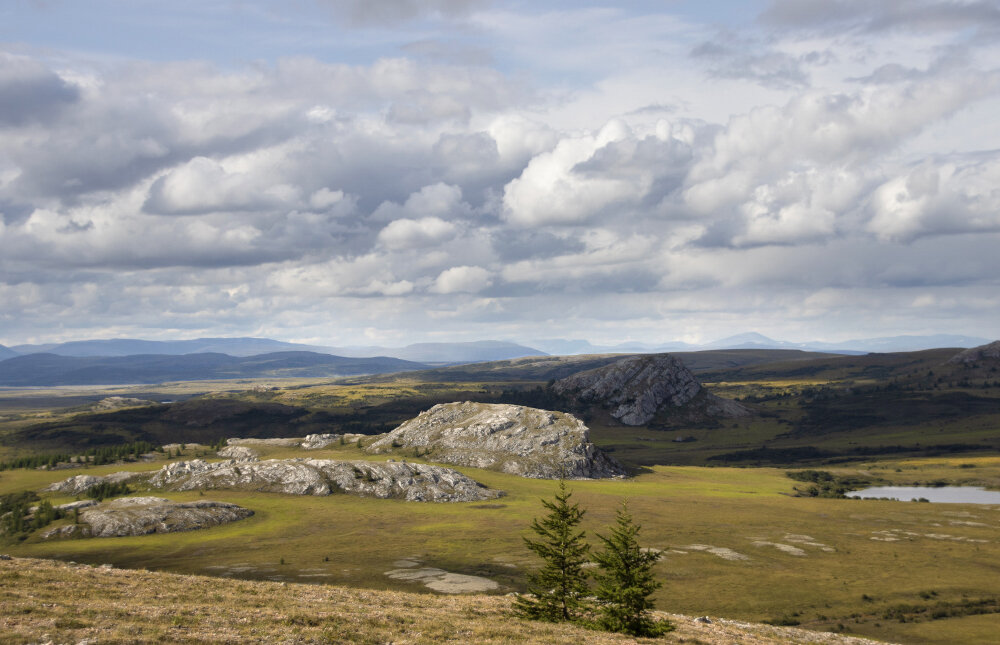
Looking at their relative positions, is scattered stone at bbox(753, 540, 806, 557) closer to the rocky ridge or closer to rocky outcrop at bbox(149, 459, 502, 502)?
the rocky ridge

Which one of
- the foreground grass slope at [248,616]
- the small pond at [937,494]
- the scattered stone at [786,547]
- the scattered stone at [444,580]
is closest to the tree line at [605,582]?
the foreground grass slope at [248,616]

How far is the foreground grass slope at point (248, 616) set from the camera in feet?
116

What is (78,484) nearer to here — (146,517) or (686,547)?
(146,517)

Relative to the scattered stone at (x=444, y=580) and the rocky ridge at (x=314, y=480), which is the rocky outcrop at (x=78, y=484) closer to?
the rocky ridge at (x=314, y=480)

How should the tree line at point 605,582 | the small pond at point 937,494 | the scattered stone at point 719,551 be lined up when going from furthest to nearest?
the small pond at point 937,494, the scattered stone at point 719,551, the tree line at point 605,582

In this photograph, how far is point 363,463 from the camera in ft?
551

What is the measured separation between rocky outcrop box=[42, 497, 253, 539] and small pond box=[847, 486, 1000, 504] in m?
165

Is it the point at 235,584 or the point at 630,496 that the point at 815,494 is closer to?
the point at 630,496

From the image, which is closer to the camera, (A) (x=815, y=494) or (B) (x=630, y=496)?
(B) (x=630, y=496)

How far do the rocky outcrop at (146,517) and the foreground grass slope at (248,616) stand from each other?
213ft

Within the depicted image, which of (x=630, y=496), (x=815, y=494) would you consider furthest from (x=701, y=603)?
(x=815, y=494)

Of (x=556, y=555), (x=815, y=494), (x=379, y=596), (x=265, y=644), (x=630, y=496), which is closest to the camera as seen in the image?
(x=265, y=644)

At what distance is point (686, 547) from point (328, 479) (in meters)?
91.2

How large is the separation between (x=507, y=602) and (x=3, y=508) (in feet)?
404
